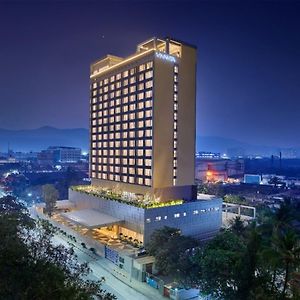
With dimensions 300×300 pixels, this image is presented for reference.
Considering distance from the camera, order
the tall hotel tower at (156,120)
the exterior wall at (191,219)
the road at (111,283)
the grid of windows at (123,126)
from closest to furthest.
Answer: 1. the road at (111,283)
2. the exterior wall at (191,219)
3. the tall hotel tower at (156,120)
4. the grid of windows at (123,126)

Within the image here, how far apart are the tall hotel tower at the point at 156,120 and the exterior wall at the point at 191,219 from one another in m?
4.15

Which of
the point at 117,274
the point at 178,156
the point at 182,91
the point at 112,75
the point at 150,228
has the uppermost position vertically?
the point at 112,75

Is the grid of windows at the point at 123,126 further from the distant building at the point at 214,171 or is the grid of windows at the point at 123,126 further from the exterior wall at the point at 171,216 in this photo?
the distant building at the point at 214,171

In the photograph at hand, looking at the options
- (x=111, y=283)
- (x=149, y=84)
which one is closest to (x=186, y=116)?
(x=149, y=84)

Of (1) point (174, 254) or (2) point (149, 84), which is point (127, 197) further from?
(1) point (174, 254)

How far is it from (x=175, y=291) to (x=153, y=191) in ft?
66.2

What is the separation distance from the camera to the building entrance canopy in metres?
43.6

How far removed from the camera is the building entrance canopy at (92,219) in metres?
43.6

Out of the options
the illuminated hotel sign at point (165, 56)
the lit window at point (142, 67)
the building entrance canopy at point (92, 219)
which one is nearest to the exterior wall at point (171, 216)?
the building entrance canopy at point (92, 219)

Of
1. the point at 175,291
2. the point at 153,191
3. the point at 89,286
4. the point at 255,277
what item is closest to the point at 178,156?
the point at 153,191

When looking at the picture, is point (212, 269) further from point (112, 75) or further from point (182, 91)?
point (112, 75)

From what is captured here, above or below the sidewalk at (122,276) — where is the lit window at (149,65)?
above

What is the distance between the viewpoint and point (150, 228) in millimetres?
42125

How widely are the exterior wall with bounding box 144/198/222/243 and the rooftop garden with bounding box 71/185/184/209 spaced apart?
1190mm
